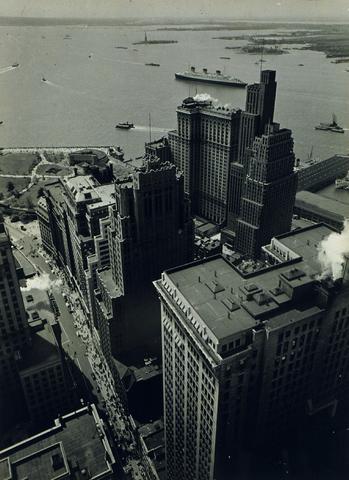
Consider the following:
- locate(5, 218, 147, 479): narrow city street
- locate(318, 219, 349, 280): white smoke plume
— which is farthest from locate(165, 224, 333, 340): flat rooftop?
locate(5, 218, 147, 479): narrow city street

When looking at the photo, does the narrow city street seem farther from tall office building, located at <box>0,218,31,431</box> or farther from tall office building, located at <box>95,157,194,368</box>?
tall office building, located at <box>0,218,31,431</box>

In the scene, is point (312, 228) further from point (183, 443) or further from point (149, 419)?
point (149, 419)

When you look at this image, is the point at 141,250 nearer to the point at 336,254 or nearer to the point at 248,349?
the point at 336,254

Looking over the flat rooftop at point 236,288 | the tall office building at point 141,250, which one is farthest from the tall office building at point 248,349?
the tall office building at point 141,250

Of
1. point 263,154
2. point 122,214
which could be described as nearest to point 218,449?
point 122,214

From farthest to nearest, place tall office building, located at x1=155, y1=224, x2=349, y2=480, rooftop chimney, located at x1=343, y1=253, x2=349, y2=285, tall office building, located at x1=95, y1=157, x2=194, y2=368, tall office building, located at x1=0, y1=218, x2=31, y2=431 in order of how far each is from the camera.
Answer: tall office building, located at x1=95, y1=157, x2=194, y2=368, tall office building, located at x1=0, y1=218, x2=31, y2=431, rooftop chimney, located at x1=343, y1=253, x2=349, y2=285, tall office building, located at x1=155, y1=224, x2=349, y2=480
